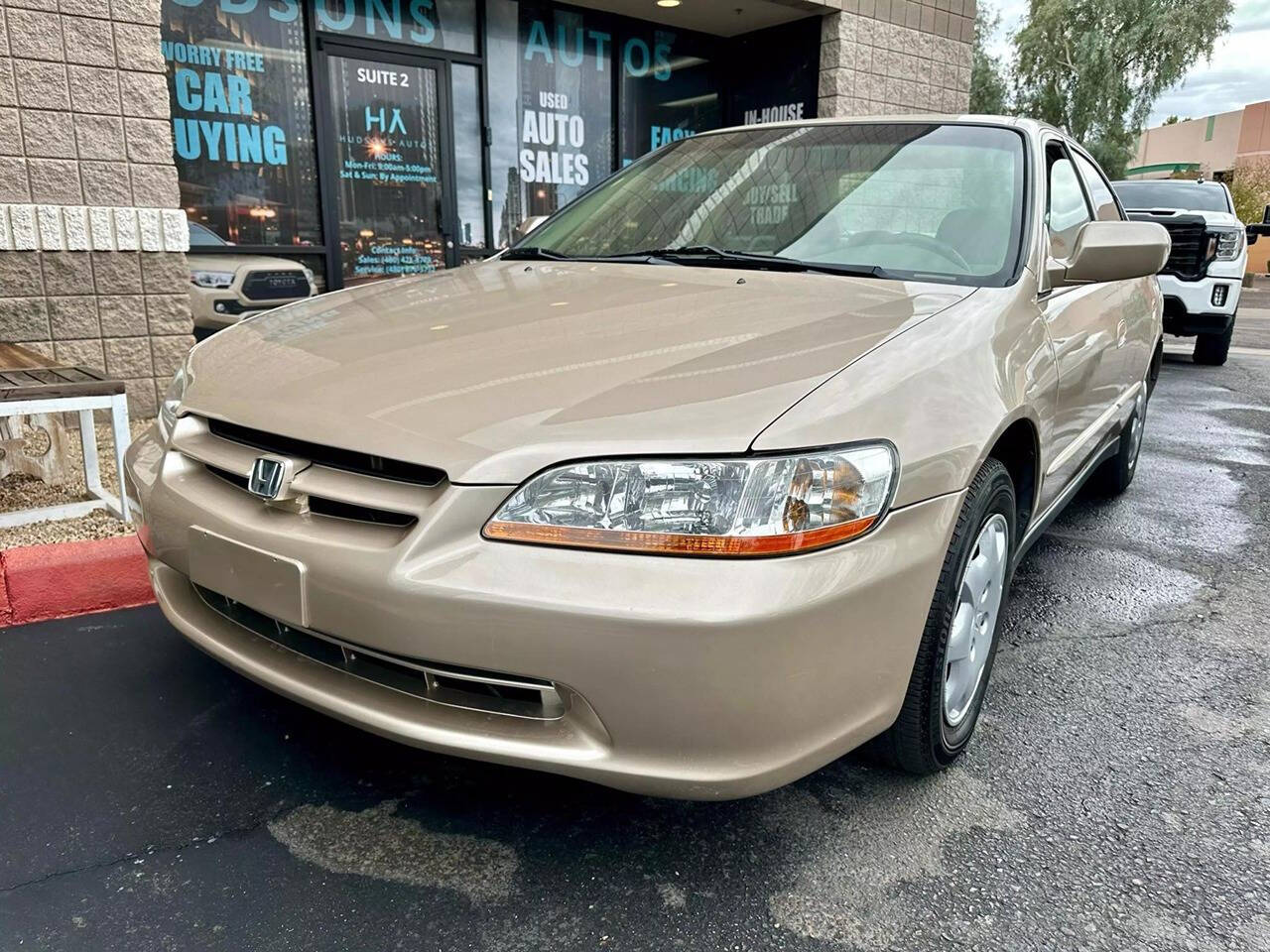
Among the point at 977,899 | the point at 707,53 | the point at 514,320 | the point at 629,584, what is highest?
the point at 707,53

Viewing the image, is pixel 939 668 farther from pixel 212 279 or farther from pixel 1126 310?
pixel 212 279

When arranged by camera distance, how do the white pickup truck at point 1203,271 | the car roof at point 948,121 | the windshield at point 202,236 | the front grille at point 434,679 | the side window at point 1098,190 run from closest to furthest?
the front grille at point 434,679 < the car roof at point 948,121 < the side window at point 1098,190 < the windshield at point 202,236 < the white pickup truck at point 1203,271

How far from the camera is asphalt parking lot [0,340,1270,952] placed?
1.74 metres

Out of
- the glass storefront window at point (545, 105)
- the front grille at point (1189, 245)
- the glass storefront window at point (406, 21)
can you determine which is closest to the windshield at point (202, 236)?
the glass storefront window at point (406, 21)

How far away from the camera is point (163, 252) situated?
5660 millimetres

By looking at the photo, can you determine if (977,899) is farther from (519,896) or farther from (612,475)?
(612,475)

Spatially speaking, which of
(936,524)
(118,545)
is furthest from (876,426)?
(118,545)

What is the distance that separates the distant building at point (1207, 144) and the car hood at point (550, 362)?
43.3m

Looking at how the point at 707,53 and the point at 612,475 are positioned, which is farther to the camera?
the point at 707,53

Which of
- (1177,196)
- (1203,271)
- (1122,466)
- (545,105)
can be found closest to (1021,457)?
(1122,466)

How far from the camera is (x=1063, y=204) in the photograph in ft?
10.4

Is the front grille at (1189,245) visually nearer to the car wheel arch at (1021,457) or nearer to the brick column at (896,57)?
the brick column at (896,57)

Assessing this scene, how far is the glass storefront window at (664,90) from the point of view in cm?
926

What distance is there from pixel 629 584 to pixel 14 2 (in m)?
5.48
